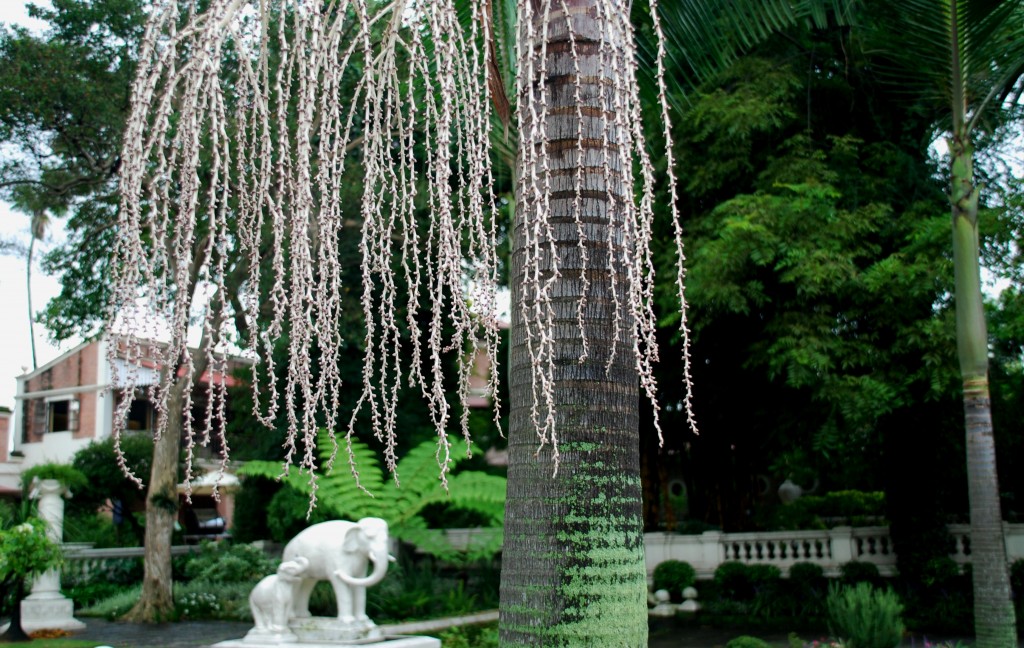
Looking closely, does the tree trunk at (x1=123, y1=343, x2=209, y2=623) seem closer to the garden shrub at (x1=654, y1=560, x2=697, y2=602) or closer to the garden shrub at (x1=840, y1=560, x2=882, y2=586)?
the garden shrub at (x1=654, y1=560, x2=697, y2=602)

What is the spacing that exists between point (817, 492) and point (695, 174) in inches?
705

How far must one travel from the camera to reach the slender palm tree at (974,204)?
8.02m

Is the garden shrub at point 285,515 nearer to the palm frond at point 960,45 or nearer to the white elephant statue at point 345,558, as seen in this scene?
the white elephant statue at point 345,558

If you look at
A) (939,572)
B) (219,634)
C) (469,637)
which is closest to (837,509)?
(939,572)

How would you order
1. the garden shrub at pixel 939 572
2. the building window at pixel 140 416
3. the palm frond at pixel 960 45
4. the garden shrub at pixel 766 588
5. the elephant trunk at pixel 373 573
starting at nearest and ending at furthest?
the palm frond at pixel 960 45, the elephant trunk at pixel 373 573, the garden shrub at pixel 939 572, the garden shrub at pixel 766 588, the building window at pixel 140 416

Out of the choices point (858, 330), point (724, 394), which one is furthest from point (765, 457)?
point (858, 330)

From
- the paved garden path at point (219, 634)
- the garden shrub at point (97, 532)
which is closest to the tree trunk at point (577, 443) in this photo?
the paved garden path at point (219, 634)

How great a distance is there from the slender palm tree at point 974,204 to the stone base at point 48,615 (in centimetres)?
1166

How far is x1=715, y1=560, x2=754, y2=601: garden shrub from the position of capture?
15844 mm

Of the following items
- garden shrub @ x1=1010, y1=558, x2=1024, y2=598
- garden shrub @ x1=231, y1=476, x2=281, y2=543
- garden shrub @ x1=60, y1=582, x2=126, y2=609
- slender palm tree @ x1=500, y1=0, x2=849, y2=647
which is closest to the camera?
slender palm tree @ x1=500, y1=0, x2=849, y2=647

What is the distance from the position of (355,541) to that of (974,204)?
6.31 metres

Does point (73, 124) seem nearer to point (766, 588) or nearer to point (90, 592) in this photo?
point (90, 592)

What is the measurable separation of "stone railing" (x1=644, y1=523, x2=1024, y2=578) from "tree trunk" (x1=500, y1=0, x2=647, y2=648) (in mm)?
14247

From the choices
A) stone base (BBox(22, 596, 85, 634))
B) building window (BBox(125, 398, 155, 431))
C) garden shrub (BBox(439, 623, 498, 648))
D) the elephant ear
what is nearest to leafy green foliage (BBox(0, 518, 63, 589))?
stone base (BBox(22, 596, 85, 634))
